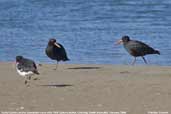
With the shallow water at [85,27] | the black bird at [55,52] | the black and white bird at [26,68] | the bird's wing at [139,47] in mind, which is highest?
the black and white bird at [26,68]

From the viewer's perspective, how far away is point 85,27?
91.5 feet

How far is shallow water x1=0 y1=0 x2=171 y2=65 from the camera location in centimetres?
Result: 2245

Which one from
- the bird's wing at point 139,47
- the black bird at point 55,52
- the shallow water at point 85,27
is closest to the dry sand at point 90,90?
the black bird at point 55,52

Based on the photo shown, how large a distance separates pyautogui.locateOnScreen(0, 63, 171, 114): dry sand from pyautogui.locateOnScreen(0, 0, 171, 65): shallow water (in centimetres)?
354

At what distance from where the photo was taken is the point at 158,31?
87.5ft

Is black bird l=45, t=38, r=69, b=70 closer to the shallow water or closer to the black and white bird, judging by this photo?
the shallow water

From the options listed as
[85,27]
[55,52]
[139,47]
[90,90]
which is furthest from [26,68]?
[85,27]

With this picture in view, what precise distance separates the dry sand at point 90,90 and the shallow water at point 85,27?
3.54m

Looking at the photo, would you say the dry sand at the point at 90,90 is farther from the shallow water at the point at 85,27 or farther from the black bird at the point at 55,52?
the shallow water at the point at 85,27

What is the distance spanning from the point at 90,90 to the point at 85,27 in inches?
519

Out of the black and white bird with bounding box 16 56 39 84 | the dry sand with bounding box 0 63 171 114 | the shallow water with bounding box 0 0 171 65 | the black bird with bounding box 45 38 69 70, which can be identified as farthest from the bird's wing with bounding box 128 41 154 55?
the black and white bird with bounding box 16 56 39 84

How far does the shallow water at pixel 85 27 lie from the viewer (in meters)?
22.5

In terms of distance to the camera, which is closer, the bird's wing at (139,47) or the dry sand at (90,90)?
the dry sand at (90,90)

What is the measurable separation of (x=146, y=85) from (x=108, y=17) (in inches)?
639
